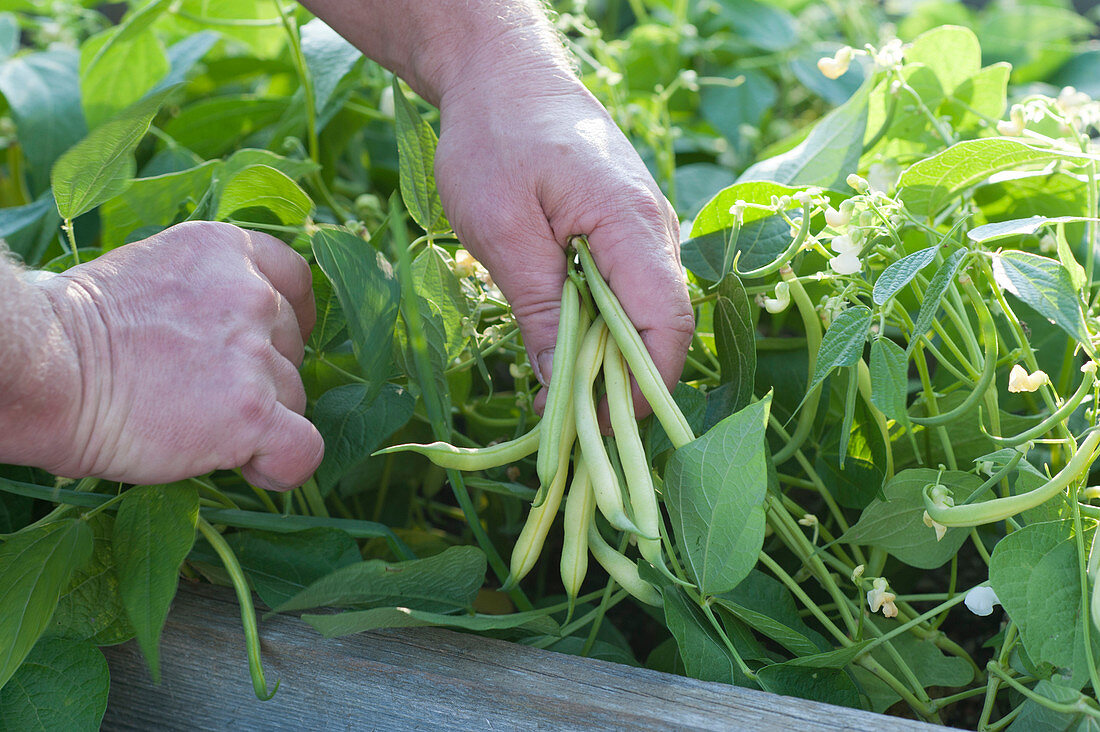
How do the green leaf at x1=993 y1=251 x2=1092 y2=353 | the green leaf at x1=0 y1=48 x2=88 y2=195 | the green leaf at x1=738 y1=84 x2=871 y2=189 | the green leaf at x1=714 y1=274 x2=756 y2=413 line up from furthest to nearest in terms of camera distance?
the green leaf at x1=0 y1=48 x2=88 y2=195
the green leaf at x1=738 y1=84 x2=871 y2=189
the green leaf at x1=714 y1=274 x2=756 y2=413
the green leaf at x1=993 y1=251 x2=1092 y2=353

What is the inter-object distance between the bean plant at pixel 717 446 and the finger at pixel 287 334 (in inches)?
1.7

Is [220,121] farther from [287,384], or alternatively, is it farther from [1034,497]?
[1034,497]

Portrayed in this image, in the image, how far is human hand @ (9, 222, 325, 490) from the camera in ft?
1.35

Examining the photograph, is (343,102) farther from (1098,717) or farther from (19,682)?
(1098,717)

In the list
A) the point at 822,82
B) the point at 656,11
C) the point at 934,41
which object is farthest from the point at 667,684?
the point at 656,11

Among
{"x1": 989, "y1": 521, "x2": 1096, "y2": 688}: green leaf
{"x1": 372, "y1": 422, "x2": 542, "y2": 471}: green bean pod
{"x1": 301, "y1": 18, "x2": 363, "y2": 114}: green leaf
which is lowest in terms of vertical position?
{"x1": 989, "y1": 521, "x2": 1096, "y2": 688}: green leaf

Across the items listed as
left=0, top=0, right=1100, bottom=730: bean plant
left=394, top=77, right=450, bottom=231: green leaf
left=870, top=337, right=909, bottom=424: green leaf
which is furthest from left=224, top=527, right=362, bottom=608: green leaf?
left=870, top=337, right=909, bottom=424: green leaf

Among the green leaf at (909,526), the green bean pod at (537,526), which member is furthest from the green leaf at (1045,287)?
the green bean pod at (537,526)

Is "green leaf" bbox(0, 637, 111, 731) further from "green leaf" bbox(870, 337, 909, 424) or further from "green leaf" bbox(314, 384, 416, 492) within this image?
"green leaf" bbox(870, 337, 909, 424)

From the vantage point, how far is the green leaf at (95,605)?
1.61 ft

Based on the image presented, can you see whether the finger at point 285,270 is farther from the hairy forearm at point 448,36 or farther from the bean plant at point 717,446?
the hairy forearm at point 448,36

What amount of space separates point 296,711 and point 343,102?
1.77ft

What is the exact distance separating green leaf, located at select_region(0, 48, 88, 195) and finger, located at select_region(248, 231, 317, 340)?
1.49ft

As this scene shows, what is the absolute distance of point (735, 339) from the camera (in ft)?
1.62
